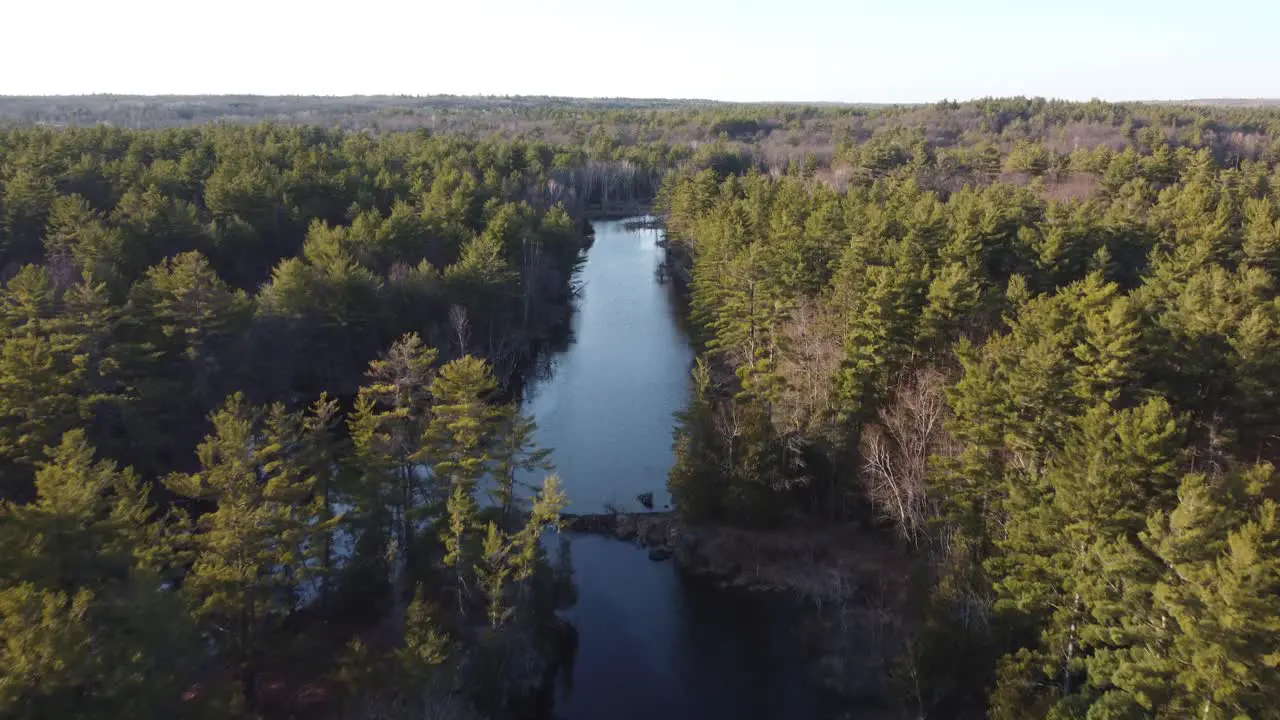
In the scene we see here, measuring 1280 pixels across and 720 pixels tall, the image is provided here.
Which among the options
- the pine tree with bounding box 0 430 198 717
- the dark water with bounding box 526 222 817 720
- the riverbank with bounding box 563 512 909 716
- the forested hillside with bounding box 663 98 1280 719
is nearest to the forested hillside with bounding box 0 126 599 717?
the pine tree with bounding box 0 430 198 717

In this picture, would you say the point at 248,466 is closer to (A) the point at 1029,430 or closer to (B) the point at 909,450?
(B) the point at 909,450

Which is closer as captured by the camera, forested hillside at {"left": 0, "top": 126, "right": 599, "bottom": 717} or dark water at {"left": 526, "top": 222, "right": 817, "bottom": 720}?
forested hillside at {"left": 0, "top": 126, "right": 599, "bottom": 717}

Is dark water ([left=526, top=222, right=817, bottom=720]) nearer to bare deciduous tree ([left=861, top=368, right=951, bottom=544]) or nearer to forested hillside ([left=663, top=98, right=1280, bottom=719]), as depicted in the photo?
forested hillside ([left=663, top=98, right=1280, bottom=719])

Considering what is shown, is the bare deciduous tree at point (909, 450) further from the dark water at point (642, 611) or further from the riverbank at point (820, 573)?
the dark water at point (642, 611)

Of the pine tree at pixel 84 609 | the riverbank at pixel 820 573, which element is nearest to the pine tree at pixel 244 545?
the pine tree at pixel 84 609

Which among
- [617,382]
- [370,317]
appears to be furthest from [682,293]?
[370,317]

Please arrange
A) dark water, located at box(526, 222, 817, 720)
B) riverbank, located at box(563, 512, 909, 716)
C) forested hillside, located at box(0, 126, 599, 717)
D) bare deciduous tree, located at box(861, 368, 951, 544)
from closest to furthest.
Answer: forested hillside, located at box(0, 126, 599, 717), dark water, located at box(526, 222, 817, 720), riverbank, located at box(563, 512, 909, 716), bare deciduous tree, located at box(861, 368, 951, 544)

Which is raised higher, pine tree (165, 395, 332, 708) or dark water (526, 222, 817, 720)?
pine tree (165, 395, 332, 708)
